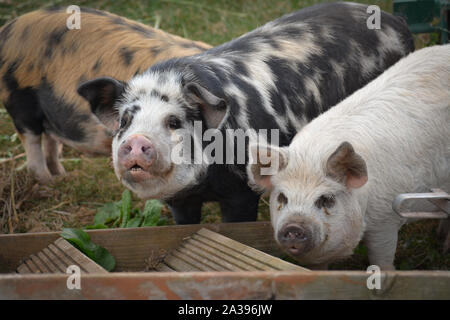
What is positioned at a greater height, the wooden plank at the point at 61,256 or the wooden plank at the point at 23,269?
the wooden plank at the point at 61,256

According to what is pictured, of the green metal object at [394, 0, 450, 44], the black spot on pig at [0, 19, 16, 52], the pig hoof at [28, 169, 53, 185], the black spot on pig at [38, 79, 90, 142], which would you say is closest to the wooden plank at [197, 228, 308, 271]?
the black spot on pig at [38, 79, 90, 142]

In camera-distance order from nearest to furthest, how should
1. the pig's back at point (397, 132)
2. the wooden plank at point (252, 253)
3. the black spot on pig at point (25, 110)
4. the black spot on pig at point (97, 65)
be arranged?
the wooden plank at point (252, 253) < the pig's back at point (397, 132) < the black spot on pig at point (97, 65) < the black spot on pig at point (25, 110)

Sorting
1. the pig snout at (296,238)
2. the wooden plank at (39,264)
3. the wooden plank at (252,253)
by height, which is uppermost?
the pig snout at (296,238)

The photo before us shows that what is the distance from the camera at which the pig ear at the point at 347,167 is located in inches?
116

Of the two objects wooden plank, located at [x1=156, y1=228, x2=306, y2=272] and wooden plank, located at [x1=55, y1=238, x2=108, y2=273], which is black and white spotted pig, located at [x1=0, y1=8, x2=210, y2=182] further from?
wooden plank, located at [x1=156, y1=228, x2=306, y2=272]

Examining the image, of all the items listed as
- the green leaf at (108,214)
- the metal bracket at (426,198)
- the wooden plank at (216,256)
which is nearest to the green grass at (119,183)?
the green leaf at (108,214)

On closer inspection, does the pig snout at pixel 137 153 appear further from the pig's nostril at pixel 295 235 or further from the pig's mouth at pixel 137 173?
the pig's nostril at pixel 295 235

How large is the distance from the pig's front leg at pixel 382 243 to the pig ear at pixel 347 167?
389mm

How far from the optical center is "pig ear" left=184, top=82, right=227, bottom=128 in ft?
10.9

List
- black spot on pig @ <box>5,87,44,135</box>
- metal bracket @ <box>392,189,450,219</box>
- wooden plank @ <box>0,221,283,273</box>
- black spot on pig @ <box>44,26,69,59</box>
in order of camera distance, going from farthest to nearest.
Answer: black spot on pig @ <box>5,87,44,135</box> < black spot on pig @ <box>44,26,69,59</box> < wooden plank @ <box>0,221,283,273</box> < metal bracket @ <box>392,189,450,219</box>

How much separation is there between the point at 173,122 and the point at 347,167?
3.36ft

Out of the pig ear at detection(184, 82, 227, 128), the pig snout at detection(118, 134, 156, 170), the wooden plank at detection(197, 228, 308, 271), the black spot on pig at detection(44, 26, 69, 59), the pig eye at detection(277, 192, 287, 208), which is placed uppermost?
the black spot on pig at detection(44, 26, 69, 59)

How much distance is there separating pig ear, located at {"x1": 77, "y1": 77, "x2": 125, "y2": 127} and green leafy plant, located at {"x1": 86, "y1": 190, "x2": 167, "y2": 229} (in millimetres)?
836
